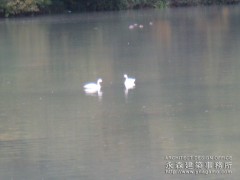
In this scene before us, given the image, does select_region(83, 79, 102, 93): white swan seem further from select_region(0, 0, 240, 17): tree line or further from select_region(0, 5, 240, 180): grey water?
select_region(0, 0, 240, 17): tree line

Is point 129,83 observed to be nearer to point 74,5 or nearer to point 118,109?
point 118,109

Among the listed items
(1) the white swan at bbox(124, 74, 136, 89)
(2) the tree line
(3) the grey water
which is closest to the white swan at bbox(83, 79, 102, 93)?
(3) the grey water

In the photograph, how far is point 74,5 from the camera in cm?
4484

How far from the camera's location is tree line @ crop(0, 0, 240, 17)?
134 ft

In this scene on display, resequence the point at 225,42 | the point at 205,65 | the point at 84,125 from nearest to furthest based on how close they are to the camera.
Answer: the point at 84,125 < the point at 205,65 < the point at 225,42

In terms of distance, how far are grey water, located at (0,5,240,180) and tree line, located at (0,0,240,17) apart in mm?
17363

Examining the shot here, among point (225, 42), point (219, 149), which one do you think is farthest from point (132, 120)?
point (225, 42)

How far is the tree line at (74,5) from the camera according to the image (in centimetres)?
4081

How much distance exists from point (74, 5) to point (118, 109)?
33.0 m

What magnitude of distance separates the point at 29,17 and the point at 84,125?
29749mm

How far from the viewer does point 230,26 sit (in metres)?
29.0

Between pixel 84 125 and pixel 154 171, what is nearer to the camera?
pixel 154 171

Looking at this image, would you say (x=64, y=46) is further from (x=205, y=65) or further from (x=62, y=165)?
(x=62, y=165)

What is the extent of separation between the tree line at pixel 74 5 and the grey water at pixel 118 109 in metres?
17.4
